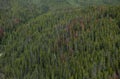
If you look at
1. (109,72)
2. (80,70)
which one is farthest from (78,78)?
(109,72)

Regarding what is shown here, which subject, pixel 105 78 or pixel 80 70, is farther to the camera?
pixel 80 70

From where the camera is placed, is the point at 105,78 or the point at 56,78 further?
the point at 56,78

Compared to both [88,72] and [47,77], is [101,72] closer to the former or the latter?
[88,72]

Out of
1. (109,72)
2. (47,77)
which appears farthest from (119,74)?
(47,77)

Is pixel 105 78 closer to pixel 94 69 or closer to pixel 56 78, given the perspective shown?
pixel 94 69

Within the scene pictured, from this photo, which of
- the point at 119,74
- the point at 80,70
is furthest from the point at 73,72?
the point at 119,74

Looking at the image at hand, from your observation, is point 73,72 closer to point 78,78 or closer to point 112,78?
point 78,78
